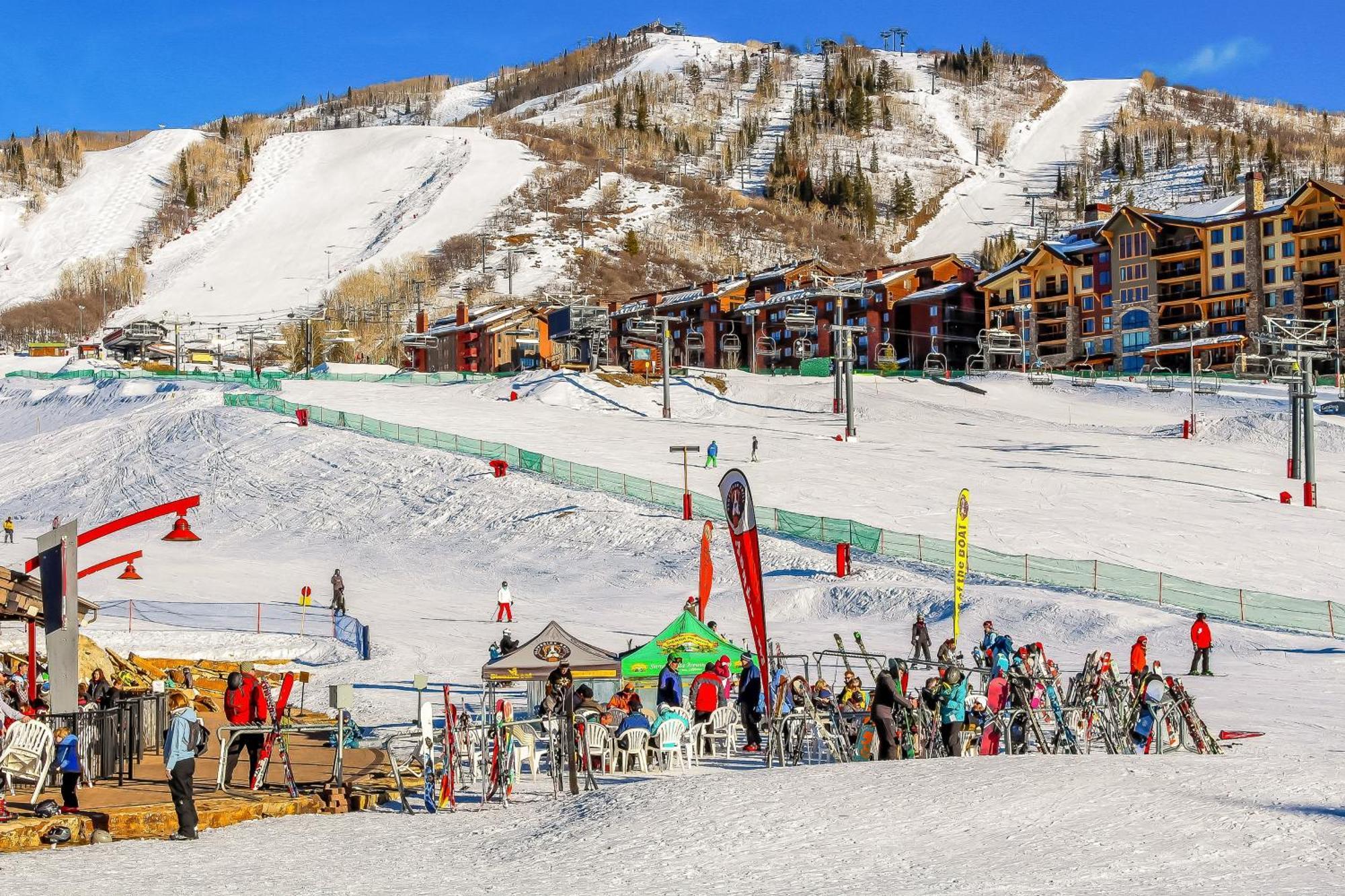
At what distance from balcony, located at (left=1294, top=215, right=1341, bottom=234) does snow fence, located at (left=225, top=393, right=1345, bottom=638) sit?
56654 mm

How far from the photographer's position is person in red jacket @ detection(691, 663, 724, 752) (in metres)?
17.0

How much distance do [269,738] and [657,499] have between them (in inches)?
1197

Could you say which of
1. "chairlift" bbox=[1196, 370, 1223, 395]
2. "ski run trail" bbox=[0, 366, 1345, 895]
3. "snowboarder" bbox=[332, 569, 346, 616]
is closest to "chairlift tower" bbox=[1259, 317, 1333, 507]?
"ski run trail" bbox=[0, 366, 1345, 895]

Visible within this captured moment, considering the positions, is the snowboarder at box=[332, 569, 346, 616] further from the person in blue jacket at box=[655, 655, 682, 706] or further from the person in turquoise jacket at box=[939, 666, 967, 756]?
the person in turquoise jacket at box=[939, 666, 967, 756]

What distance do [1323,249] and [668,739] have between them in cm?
8189

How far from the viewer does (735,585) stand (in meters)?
35.8

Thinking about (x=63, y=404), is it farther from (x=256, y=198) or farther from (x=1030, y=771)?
(x=256, y=198)

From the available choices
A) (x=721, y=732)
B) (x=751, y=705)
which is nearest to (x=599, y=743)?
(x=721, y=732)

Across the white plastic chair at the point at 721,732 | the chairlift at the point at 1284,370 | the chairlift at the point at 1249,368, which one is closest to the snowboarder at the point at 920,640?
the white plastic chair at the point at 721,732

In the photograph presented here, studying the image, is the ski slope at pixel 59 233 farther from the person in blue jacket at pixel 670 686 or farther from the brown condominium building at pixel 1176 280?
the person in blue jacket at pixel 670 686

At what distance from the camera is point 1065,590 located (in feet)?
105

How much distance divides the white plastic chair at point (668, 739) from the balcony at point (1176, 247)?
8491cm

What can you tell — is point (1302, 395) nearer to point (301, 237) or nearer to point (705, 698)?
point (705, 698)

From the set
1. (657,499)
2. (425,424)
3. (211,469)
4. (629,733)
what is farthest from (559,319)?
(629,733)
